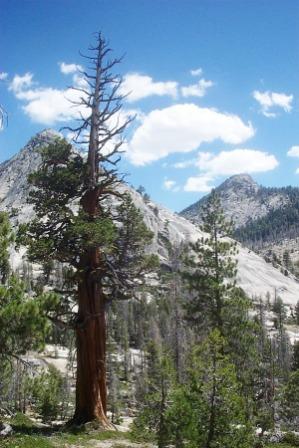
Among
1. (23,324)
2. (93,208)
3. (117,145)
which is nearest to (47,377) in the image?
(23,324)

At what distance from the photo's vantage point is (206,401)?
44.7ft

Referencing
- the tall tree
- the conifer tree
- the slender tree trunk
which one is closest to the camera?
the slender tree trunk

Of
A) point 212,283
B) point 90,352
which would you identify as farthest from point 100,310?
point 212,283

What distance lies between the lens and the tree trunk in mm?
20734

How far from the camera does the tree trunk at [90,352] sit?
20734 millimetres

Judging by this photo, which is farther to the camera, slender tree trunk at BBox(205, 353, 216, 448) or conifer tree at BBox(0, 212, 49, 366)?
conifer tree at BBox(0, 212, 49, 366)

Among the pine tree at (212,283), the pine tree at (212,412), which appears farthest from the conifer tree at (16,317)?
the pine tree at (212,283)

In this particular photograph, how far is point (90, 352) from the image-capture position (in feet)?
69.9

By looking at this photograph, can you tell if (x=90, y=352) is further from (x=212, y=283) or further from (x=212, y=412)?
(x=212, y=412)

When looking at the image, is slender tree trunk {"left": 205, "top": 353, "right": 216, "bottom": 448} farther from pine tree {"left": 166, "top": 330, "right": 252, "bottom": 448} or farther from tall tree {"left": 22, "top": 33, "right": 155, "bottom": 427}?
tall tree {"left": 22, "top": 33, "right": 155, "bottom": 427}

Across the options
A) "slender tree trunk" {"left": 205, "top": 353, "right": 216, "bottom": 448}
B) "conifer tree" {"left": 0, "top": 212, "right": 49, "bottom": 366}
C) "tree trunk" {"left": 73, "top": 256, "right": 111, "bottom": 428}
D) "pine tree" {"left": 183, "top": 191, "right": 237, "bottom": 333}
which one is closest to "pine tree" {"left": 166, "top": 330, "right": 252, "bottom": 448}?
"slender tree trunk" {"left": 205, "top": 353, "right": 216, "bottom": 448}

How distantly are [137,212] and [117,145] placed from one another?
3.90 m

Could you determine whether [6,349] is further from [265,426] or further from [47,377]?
[265,426]

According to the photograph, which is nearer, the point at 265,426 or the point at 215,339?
the point at 215,339
